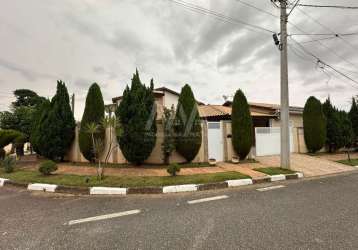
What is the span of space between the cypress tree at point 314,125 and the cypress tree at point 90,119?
47.2 ft

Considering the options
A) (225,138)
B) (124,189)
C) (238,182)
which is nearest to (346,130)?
(225,138)

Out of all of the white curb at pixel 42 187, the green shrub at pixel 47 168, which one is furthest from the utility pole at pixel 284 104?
the green shrub at pixel 47 168

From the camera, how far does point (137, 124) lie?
8945 mm

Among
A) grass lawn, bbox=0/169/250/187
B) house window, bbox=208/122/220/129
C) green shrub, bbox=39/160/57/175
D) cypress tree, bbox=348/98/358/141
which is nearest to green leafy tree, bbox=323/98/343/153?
cypress tree, bbox=348/98/358/141

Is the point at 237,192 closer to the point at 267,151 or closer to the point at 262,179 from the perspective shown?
the point at 262,179

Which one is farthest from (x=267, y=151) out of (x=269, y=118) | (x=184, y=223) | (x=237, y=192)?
(x=184, y=223)

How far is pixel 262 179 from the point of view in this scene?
23.8 ft

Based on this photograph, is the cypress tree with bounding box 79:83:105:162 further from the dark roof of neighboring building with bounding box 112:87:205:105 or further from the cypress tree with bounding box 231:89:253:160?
the dark roof of neighboring building with bounding box 112:87:205:105

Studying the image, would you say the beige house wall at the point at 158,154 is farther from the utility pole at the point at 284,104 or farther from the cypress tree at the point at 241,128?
the utility pole at the point at 284,104

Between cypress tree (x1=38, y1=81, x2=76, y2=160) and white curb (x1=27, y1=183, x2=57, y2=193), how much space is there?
14.8 ft

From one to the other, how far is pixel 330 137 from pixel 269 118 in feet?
→ 16.9

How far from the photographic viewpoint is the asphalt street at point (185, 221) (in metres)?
3.00

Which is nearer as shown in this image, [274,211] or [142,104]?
[274,211]

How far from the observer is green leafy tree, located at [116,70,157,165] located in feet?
29.3
